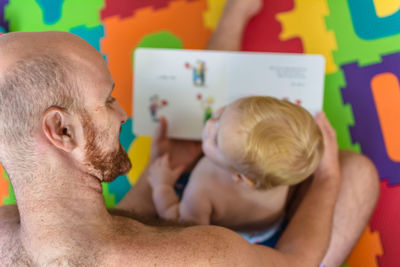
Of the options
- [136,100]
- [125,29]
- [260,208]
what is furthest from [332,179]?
[125,29]

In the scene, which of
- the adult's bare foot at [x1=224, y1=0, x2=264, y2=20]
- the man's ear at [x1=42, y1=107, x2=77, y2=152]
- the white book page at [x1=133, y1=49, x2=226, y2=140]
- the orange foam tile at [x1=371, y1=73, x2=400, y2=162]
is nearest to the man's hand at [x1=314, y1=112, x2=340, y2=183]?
the orange foam tile at [x1=371, y1=73, x2=400, y2=162]

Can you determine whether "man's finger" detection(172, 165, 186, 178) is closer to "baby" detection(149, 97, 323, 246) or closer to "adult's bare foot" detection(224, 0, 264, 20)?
"baby" detection(149, 97, 323, 246)

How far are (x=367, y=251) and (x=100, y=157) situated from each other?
0.80 meters

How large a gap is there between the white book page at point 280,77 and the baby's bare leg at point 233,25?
8cm

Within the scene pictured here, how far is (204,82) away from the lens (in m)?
1.01

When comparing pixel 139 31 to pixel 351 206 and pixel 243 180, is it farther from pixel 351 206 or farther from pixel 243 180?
pixel 351 206

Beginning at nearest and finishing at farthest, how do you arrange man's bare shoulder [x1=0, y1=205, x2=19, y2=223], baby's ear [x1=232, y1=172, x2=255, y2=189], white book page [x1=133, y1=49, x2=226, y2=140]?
man's bare shoulder [x1=0, y1=205, x2=19, y2=223], baby's ear [x1=232, y1=172, x2=255, y2=189], white book page [x1=133, y1=49, x2=226, y2=140]

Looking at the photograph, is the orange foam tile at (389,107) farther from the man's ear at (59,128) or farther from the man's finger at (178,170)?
the man's ear at (59,128)

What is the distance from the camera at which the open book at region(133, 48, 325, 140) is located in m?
0.98

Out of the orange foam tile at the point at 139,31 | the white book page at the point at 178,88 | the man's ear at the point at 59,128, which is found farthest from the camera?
the orange foam tile at the point at 139,31

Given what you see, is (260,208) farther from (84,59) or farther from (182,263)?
(84,59)

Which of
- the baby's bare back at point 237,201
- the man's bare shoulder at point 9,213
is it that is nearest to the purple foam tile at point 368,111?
the baby's bare back at point 237,201

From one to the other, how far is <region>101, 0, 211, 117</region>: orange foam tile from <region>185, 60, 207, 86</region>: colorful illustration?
147 mm

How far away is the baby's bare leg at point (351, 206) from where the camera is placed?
0.83 metres
